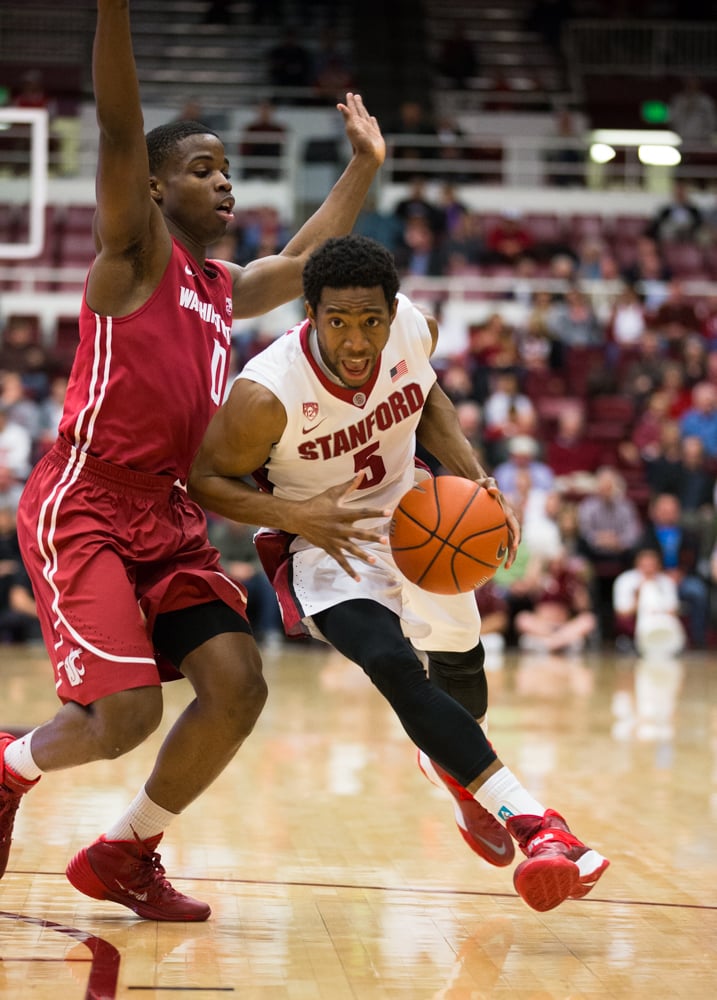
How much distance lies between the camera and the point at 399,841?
17.7 feet

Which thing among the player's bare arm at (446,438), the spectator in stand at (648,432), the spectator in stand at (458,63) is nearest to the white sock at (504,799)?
the player's bare arm at (446,438)

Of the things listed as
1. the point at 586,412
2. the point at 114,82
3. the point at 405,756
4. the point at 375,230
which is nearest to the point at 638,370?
the point at 586,412

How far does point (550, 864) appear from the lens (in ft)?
12.2

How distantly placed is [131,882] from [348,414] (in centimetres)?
154

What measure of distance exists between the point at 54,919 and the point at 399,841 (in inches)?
62.7

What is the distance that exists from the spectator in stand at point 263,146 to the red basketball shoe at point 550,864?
15.9 meters

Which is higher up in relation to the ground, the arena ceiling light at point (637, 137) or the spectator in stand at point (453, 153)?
the arena ceiling light at point (637, 137)

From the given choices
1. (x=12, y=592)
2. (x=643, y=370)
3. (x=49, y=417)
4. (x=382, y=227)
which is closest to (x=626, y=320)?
(x=643, y=370)

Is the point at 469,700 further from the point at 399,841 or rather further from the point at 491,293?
the point at 491,293

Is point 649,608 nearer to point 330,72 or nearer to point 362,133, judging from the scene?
point 362,133

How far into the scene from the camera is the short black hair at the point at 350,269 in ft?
13.3

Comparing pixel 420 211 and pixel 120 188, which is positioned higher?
pixel 420 211

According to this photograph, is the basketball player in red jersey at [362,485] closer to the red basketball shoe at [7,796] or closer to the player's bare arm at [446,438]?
the player's bare arm at [446,438]

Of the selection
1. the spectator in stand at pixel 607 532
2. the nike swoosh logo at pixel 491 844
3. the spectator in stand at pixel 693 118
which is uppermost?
the spectator in stand at pixel 693 118
